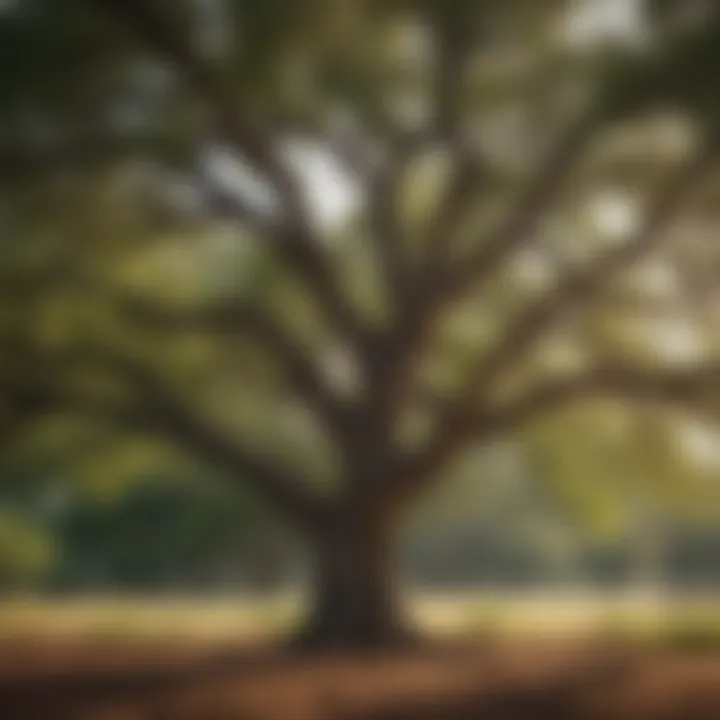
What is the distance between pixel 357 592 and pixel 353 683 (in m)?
0.10

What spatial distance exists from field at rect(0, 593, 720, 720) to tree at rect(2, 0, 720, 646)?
0.52 ft

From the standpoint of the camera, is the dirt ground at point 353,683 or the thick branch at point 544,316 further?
the thick branch at point 544,316

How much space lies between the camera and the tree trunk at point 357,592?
1261 millimetres

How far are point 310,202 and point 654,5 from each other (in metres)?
0.53

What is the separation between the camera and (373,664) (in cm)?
124

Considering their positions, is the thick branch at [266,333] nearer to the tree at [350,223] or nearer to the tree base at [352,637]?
the tree at [350,223]

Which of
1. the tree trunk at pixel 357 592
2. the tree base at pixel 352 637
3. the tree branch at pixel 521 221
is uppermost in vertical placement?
the tree branch at pixel 521 221

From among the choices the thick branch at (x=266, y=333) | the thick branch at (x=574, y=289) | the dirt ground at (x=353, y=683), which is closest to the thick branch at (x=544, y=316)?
the thick branch at (x=574, y=289)

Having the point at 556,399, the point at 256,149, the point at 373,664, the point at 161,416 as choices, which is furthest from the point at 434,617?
the point at 256,149

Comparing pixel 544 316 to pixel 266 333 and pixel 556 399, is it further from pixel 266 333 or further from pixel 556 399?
pixel 266 333

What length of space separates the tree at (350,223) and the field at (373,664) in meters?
0.16

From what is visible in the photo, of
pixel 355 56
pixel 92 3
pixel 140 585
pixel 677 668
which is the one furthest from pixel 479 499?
pixel 92 3

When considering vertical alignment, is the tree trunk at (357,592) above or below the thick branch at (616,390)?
below

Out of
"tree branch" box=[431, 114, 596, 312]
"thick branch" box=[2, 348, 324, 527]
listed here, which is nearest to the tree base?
"thick branch" box=[2, 348, 324, 527]
